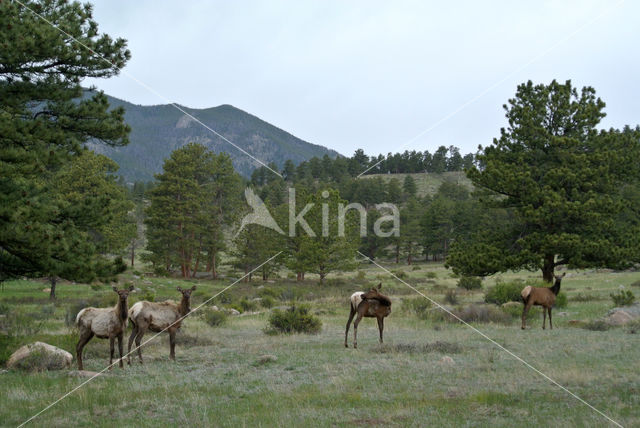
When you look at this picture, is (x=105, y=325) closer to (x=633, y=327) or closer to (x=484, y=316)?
(x=484, y=316)

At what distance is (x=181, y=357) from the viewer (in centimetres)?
1234

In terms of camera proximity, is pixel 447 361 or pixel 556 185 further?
pixel 556 185

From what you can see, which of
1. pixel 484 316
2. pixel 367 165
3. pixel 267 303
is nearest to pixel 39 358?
pixel 484 316

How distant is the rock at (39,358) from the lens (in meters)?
10.9

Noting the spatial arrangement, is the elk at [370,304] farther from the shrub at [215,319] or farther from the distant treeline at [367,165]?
the distant treeline at [367,165]

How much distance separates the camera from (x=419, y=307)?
2261 cm

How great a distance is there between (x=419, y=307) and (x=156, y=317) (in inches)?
543

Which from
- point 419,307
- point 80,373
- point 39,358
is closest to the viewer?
point 80,373

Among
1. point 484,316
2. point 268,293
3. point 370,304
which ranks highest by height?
point 370,304

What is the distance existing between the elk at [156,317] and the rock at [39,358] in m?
1.39

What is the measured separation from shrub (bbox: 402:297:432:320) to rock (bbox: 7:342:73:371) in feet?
46.1

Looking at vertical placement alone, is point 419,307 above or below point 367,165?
below

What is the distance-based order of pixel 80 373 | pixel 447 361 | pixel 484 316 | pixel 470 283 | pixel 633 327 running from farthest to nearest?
1. pixel 470 283
2. pixel 484 316
3. pixel 633 327
4. pixel 447 361
5. pixel 80 373

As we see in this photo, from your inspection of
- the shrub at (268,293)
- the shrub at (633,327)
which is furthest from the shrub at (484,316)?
the shrub at (268,293)
